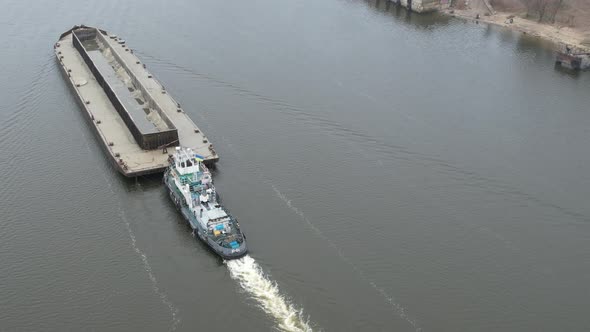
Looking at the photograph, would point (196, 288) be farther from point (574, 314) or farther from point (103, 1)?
point (103, 1)

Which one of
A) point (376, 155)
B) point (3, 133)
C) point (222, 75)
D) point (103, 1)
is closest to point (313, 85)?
point (222, 75)

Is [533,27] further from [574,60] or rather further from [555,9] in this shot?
[574,60]

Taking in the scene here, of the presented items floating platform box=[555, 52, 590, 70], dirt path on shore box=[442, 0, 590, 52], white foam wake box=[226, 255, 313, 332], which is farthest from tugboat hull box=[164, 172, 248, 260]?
dirt path on shore box=[442, 0, 590, 52]

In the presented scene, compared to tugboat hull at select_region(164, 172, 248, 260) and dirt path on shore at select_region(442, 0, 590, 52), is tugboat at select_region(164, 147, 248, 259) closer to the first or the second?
tugboat hull at select_region(164, 172, 248, 260)

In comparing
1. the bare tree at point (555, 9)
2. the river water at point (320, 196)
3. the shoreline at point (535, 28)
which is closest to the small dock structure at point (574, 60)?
the river water at point (320, 196)

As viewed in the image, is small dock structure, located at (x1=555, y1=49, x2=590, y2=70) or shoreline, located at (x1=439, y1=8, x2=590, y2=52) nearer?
small dock structure, located at (x1=555, y1=49, x2=590, y2=70)

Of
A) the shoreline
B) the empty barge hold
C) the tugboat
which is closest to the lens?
the tugboat
